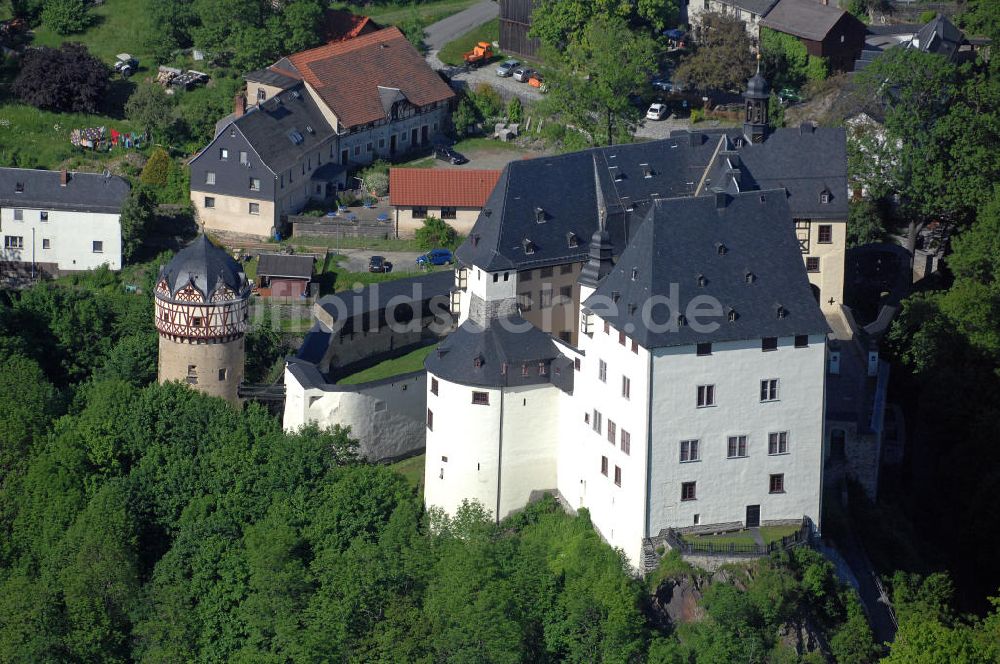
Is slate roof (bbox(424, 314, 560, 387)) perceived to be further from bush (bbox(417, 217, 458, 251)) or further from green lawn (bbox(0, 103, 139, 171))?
green lawn (bbox(0, 103, 139, 171))

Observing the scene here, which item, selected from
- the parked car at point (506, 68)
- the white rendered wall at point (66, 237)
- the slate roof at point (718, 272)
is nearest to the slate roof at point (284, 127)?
the white rendered wall at point (66, 237)

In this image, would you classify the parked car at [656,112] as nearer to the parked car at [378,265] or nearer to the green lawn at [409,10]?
the green lawn at [409,10]

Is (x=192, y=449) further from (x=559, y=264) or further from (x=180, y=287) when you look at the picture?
(x=559, y=264)

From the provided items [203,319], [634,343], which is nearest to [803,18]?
[203,319]

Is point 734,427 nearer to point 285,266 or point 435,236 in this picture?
point 285,266

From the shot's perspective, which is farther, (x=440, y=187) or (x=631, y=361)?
(x=440, y=187)
